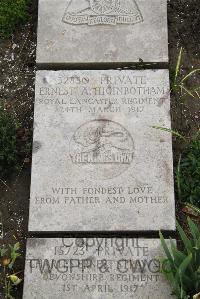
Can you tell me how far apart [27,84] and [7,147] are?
728 mm

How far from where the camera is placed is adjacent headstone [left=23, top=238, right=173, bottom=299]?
12.7ft

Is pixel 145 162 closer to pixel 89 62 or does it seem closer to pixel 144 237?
pixel 144 237

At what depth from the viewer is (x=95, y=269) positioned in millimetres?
3949

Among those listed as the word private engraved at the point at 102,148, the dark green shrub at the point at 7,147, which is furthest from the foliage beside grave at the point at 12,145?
the word private engraved at the point at 102,148

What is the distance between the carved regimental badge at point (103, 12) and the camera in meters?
4.81

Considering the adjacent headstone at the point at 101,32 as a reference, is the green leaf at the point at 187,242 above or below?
below

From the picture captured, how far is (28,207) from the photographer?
442 centimetres

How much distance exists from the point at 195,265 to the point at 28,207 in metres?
1.36

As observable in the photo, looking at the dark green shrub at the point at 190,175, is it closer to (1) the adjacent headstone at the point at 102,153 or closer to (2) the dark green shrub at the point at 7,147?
(1) the adjacent headstone at the point at 102,153

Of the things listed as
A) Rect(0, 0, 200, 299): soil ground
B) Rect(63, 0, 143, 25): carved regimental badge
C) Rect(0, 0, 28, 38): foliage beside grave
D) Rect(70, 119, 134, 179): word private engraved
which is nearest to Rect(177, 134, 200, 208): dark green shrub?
Rect(0, 0, 200, 299): soil ground

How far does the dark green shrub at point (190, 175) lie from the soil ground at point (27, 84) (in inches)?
3.9

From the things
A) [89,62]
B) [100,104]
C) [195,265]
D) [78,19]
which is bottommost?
[195,265]

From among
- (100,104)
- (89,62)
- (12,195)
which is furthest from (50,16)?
(12,195)

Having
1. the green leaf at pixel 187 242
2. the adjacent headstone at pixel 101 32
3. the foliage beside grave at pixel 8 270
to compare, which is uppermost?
the adjacent headstone at pixel 101 32
